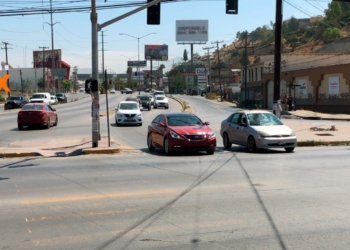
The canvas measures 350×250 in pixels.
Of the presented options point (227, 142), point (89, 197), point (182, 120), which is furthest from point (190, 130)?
point (89, 197)

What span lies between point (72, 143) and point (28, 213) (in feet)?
45.9

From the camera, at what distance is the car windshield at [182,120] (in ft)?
62.7

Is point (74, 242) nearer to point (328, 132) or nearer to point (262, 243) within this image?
point (262, 243)

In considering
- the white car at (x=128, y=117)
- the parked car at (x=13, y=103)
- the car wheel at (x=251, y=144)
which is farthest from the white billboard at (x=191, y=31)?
the car wheel at (x=251, y=144)

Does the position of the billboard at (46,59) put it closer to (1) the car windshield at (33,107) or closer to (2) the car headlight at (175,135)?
(1) the car windshield at (33,107)

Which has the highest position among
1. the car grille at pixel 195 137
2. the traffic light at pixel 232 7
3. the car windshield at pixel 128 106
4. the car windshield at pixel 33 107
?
the traffic light at pixel 232 7

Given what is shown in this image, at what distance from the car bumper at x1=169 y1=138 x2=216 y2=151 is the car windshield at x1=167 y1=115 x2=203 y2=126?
1.25 metres

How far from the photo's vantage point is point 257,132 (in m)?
19.3

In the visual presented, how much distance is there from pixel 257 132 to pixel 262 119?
123cm

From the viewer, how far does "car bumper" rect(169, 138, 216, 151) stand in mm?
17844

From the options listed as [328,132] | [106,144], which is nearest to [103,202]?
[106,144]

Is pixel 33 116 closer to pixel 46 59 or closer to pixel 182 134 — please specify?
pixel 182 134

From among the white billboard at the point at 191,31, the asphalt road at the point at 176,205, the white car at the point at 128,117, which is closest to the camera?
the asphalt road at the point at 176,205

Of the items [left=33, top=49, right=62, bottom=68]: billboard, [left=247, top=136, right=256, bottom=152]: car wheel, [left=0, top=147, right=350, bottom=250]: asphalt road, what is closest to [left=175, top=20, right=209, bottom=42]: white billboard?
[left=33, top=49, right=62, bottom=68]: billboard
